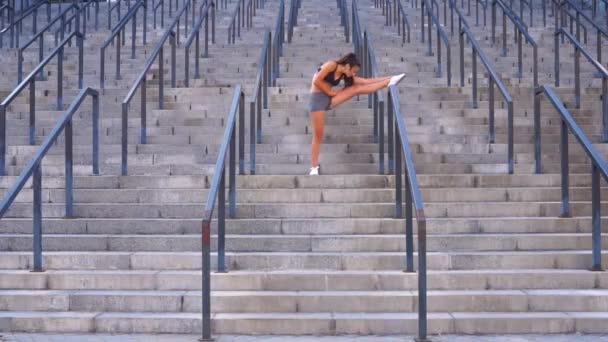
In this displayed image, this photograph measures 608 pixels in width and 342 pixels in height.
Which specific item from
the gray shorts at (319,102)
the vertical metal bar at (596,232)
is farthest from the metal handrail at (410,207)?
the vertical metal bar at (596,232)

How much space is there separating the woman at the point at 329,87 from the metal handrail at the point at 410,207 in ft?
0.97

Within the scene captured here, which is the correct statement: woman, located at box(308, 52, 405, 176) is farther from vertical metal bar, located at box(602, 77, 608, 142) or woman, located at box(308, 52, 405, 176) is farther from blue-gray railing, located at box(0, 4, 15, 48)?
blue-gray railing, located at box(0, 4, 15, 48)

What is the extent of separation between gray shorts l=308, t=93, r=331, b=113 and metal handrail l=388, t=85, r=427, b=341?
0.63m

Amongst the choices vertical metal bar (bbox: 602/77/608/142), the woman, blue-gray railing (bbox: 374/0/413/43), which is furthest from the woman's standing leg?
blue-gray railing (bbox: 374/0/413/43)

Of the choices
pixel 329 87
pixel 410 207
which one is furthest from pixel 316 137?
pixel 410 207

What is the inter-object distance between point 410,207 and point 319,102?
7.07ft

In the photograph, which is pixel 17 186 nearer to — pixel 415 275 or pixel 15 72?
pixel 415 275

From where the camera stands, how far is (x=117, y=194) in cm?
793

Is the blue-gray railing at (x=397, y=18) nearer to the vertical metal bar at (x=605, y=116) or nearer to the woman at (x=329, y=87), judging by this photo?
the vertical metal bar at (x=605, y=116)

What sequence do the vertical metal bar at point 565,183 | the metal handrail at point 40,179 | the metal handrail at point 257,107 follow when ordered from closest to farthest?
the metal handrail at point 40,179
the vertical metal bar at point 565,183
the metal handrail at point 257,107

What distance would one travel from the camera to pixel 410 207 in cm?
660

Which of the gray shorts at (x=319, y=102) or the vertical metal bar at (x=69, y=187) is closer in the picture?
the vertical metal bar at (x=69, y=187)

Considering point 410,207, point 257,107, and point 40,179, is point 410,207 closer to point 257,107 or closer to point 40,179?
point 40,179

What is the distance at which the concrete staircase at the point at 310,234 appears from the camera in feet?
20.1
